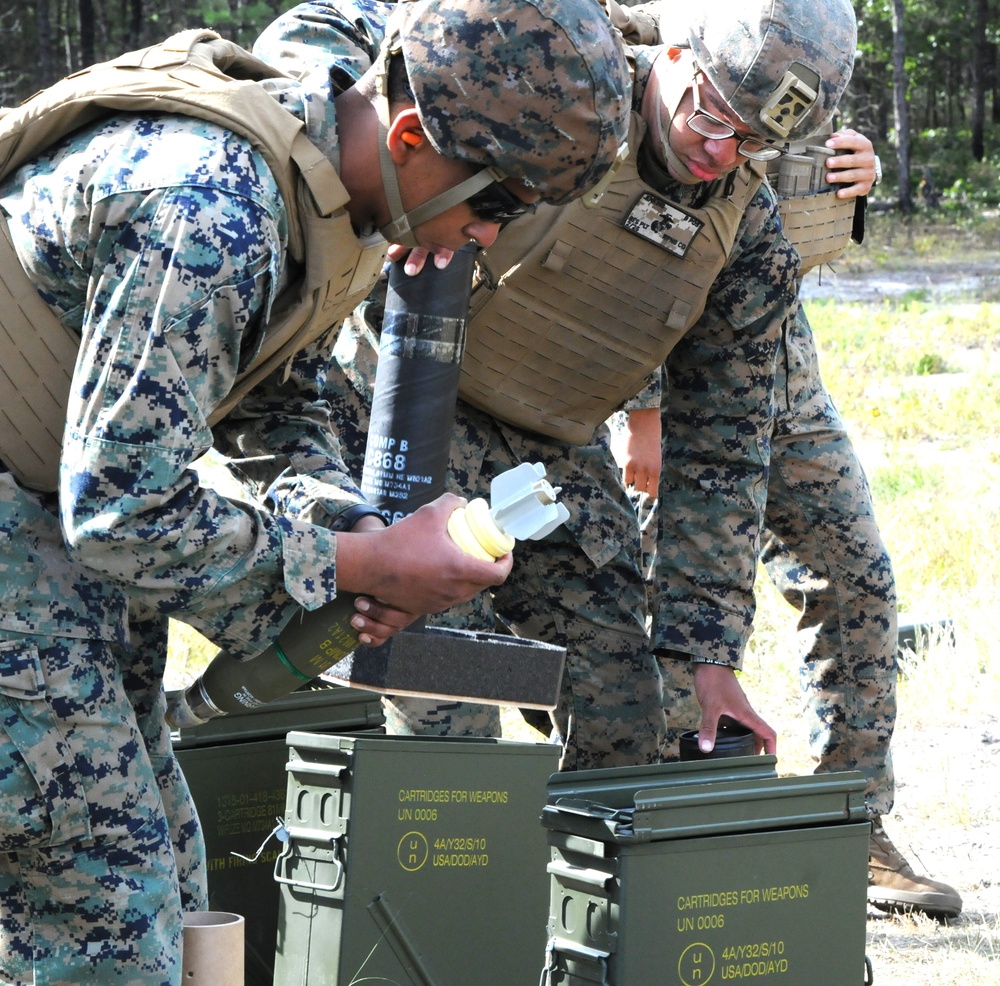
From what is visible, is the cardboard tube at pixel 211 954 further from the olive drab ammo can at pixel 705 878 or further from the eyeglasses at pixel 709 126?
the eyeglasses at pixel 709 126

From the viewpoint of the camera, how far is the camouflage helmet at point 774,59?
128 inches

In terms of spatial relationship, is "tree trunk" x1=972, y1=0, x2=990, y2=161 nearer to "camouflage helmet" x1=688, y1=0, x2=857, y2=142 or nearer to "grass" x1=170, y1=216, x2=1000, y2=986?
"grass" x1=170, y1=216, x2=1000, y2=986

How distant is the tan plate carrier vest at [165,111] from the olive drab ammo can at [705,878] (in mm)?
1024

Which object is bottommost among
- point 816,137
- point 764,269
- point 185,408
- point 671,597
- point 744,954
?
point 744,954

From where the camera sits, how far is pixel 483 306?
11.9 ft

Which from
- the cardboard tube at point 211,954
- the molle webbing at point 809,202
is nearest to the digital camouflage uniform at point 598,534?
the molle webbing at point 809,202

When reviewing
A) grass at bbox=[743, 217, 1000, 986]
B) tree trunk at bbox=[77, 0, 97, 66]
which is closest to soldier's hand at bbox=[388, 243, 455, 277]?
grass at bbox=[743, 217, 1000, 986]

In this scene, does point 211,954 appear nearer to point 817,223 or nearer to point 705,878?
point 705,878

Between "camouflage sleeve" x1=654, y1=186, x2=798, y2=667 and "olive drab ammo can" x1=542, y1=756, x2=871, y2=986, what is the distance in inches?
31.8

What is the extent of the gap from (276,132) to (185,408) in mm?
403

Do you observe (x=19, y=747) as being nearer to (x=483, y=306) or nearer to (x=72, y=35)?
(x=483, y=306)

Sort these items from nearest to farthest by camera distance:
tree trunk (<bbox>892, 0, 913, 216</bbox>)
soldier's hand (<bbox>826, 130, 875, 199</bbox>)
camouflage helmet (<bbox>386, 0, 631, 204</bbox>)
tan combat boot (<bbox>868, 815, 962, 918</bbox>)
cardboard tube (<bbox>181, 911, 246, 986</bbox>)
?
camouflage helmet (<bbox>386, 0, 631, 204</bbox>) → cardboard tube (<bbox>181, 911, 246, 986</bbox>) → tan combat boot (<bbox>868, 815, 962, 918</bbox>) → soldier's hand (<bbox>826, 130, 875, 199</bbox>) → tree trunk (<bbox>892, 0, 913, 216</bbox>)

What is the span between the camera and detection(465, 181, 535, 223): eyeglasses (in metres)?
2.16

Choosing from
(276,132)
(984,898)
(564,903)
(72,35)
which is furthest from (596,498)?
(72,35)
